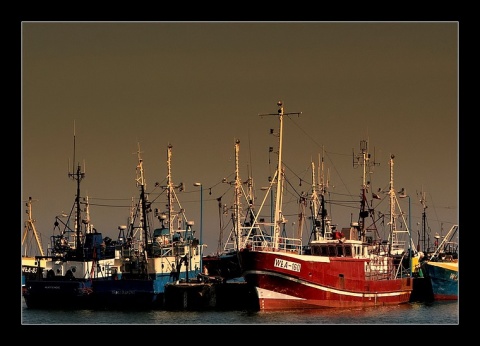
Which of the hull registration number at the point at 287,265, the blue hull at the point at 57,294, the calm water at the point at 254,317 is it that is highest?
the hull registration number at the point at 287,265

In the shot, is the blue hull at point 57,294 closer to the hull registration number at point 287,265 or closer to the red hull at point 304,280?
the red hull at point 304,280

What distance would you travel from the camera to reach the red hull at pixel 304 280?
75500 mm

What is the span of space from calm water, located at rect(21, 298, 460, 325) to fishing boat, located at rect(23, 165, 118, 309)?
1744mm

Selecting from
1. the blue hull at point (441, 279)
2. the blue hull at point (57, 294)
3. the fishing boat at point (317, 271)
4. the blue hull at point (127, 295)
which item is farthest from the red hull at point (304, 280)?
the blue hull at point (57, 294)

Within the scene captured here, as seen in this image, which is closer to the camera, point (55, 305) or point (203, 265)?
point (55, 305)

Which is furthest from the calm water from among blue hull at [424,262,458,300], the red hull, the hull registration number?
blue hull at [424,262,458,300]

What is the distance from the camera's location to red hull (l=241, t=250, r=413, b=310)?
75500 mm

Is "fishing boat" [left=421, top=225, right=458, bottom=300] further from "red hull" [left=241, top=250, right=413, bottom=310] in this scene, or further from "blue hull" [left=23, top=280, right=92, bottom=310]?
"blue hull" [left=23, top=280, right=92, bottom=310]

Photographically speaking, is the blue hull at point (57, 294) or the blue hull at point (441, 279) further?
the blue hull at point (441, 279)

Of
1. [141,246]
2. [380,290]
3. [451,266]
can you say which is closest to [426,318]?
[380,290]

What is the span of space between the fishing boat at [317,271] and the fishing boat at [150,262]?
28.7ft

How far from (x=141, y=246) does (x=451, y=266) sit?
22.6 meters
